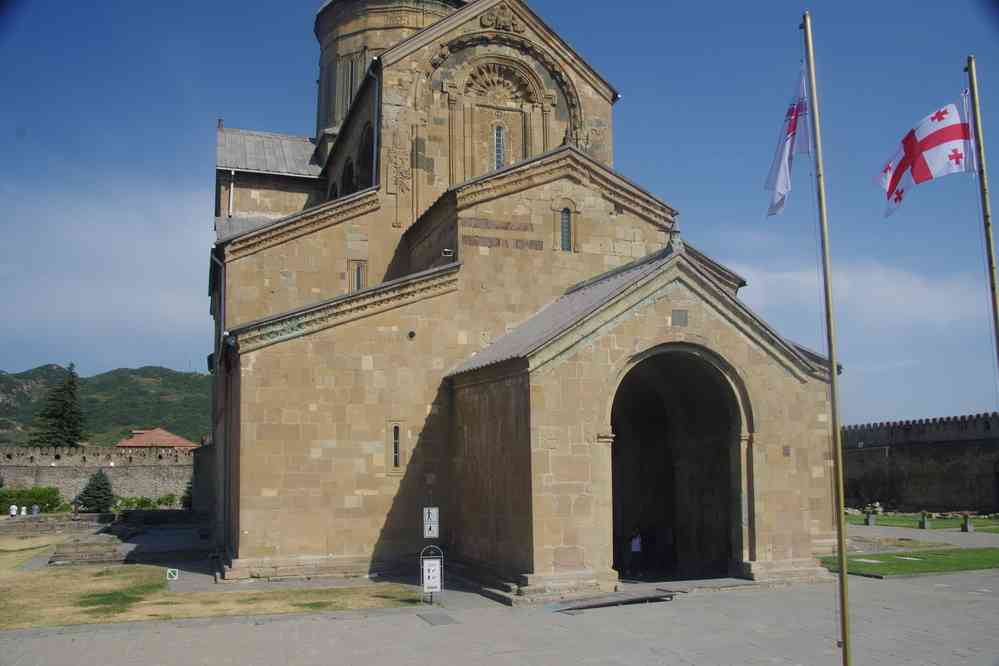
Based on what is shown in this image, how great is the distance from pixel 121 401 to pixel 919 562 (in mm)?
102928

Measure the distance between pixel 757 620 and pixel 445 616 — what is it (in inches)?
187

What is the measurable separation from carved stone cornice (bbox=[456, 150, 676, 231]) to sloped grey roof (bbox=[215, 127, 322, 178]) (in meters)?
12.9

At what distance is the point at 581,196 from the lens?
849 inches

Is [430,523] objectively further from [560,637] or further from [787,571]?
[787,571]

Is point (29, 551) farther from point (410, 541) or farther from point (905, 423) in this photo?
point (905, 423)

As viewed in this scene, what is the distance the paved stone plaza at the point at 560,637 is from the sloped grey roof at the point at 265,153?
20959 mm

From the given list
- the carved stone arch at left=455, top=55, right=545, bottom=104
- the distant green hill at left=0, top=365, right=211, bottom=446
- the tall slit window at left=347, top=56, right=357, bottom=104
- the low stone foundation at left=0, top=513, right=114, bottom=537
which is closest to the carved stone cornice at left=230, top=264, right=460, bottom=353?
the carved stone arch at left=455, top=55, right=545, bottom=104

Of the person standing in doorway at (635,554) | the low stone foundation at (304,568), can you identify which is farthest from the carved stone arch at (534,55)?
the low stone foundation at (304,568)

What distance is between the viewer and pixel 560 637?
39.5ft

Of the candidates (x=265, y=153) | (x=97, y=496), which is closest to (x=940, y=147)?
(x=265, y=153)

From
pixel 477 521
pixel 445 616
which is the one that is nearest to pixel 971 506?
pixel 477 521

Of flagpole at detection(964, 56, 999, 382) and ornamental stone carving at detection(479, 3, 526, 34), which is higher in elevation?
ornamental stone carving at detection(479, 3, 526, 34)

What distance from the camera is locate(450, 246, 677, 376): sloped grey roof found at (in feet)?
53.1

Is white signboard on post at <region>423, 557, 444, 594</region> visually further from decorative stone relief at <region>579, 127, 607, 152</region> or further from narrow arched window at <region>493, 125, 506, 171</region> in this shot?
decorative stone relief at <region>579, 127, 607, 152</region>
